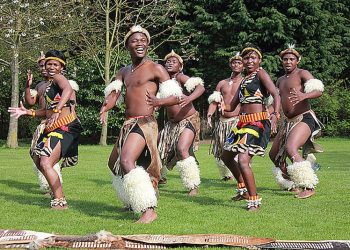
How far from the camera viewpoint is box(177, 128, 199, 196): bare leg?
9.12m

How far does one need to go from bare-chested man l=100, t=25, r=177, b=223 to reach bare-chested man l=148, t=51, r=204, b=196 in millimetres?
1938

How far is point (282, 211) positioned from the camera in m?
7.14

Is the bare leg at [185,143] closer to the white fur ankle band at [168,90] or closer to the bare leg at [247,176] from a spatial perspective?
the bare leg at [247,176]

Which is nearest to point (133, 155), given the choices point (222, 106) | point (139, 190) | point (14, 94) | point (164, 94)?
point (139, 190)

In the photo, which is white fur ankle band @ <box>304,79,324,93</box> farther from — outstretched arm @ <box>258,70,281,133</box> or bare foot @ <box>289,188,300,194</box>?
bare foot @ <box>289,188,300,194</box>

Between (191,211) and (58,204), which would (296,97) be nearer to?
(191,211)

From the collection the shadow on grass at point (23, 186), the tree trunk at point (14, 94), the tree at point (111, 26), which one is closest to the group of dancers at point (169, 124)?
the shadow on grass at point (23, 186)

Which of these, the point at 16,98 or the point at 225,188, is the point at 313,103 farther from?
the point at 225,188

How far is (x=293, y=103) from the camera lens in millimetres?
8617

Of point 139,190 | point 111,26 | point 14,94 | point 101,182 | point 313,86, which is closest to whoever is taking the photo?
point 139,190

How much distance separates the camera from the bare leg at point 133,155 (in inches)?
252

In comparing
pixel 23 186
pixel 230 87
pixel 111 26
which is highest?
pixel 111 26

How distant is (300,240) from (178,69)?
194 inches

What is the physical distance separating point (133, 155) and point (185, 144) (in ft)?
9.08
